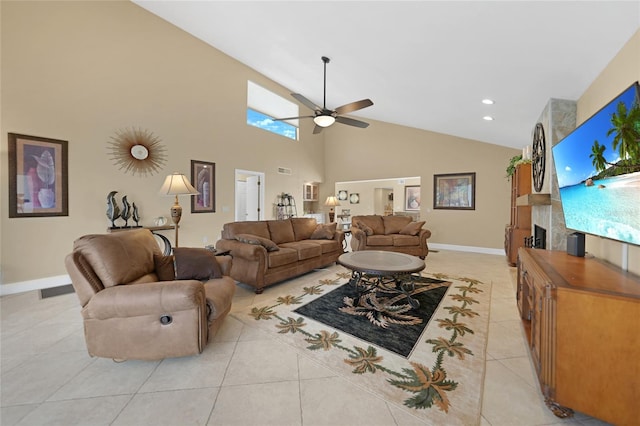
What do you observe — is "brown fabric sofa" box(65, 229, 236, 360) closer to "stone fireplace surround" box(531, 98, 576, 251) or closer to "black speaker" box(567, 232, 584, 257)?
"black speaker" box(567, 232, 584, 257)

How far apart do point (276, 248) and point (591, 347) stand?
295 cm

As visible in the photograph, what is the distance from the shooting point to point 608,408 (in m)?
1.19

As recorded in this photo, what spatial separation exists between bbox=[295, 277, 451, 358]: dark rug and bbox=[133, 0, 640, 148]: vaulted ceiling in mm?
2575

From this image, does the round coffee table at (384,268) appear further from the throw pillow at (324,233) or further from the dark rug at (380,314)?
the throw pillow at (324,233)

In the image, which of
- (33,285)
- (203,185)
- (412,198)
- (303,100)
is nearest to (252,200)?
(203,185)

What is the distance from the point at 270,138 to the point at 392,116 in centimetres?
318

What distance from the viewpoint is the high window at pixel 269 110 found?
6.51 metres

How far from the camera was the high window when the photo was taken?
651cm

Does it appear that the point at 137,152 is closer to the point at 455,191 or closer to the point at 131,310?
the point at 131,310

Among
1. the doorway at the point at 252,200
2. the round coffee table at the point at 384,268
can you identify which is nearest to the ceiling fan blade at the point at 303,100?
the round coffee table at the point at 384,268

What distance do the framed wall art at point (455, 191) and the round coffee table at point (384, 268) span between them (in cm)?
364

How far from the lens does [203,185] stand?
212 inches

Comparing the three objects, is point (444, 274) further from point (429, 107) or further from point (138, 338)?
point (138, 338)

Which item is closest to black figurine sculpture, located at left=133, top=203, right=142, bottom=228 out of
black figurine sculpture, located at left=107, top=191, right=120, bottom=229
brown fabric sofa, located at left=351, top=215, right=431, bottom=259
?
black figurine sculpture, located at left=107, top=191, right=120, bottom=229
